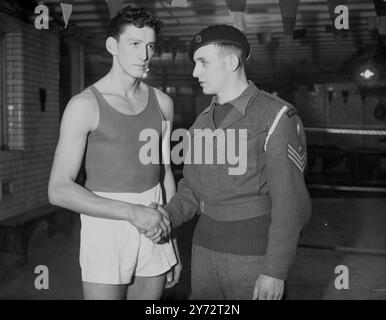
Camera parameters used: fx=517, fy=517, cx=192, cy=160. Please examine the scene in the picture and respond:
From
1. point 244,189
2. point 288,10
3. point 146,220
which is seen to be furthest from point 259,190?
point 288,10

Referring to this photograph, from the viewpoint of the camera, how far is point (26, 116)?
6699 mm

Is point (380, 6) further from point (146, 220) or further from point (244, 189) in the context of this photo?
point (146, 220)

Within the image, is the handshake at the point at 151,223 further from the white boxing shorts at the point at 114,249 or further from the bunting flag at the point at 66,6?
the bunting flag at the point at 66,6

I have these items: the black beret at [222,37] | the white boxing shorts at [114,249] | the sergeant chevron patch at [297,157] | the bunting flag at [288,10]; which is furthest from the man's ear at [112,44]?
the bunting flag at [288,10]

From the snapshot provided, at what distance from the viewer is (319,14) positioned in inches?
286

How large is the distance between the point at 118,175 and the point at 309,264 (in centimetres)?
422

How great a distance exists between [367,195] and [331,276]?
264 inches

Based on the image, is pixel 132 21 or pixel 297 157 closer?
pixel 297 157

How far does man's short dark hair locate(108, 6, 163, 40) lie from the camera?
2508 millimetres

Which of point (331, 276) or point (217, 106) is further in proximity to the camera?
point (331, 276)

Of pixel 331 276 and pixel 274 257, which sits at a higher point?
pixel 274 257

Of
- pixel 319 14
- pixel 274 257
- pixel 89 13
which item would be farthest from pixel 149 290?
pixel 319 14

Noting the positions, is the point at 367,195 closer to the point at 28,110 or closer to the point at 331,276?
the point at 331,276

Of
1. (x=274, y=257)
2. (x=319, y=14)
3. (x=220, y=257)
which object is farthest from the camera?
(x=319, y=14)
